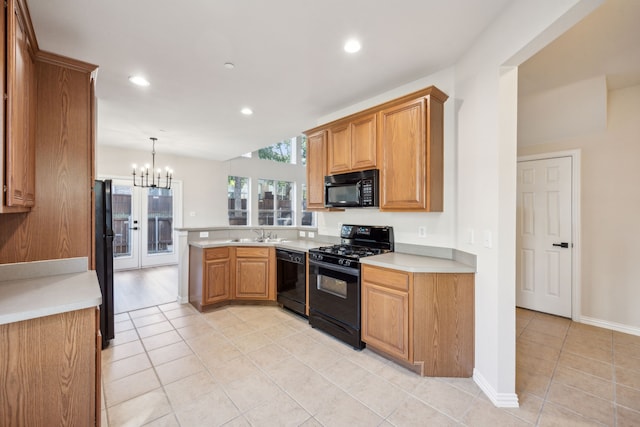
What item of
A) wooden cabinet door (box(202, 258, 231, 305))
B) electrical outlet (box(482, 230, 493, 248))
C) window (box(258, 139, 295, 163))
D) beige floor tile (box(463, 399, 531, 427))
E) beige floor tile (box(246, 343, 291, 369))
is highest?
window (box(258, 139, 295, 163))

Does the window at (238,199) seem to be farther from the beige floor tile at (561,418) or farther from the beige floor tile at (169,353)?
the beige floor tile at (561,418)

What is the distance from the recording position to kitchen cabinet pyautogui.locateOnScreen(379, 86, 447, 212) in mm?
2383

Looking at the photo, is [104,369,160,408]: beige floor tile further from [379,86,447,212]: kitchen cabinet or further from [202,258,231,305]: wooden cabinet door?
[379,86,447,212]: kitchen cabinet

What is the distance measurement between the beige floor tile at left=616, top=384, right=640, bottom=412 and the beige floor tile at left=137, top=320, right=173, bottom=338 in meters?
3.87

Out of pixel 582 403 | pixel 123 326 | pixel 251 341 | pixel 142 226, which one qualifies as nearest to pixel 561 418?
pixel 582 403

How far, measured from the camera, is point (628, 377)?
2129 millimetres

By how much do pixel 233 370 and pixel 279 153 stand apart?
22.8 feet

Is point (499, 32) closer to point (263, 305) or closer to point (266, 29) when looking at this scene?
point (266, 29)

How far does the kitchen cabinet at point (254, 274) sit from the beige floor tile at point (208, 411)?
5.46 feet

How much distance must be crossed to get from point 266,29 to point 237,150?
4.11 metres

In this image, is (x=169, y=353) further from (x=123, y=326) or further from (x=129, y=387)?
(x=123, y=326)

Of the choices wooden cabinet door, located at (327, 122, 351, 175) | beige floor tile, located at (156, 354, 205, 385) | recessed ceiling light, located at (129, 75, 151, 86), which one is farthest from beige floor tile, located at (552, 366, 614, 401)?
recessed ceiling light, located at (129, 75, 151, 86)

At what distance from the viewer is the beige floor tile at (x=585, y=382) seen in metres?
1.96

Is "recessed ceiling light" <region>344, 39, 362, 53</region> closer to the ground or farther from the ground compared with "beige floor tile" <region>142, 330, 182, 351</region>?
farther from the ground
